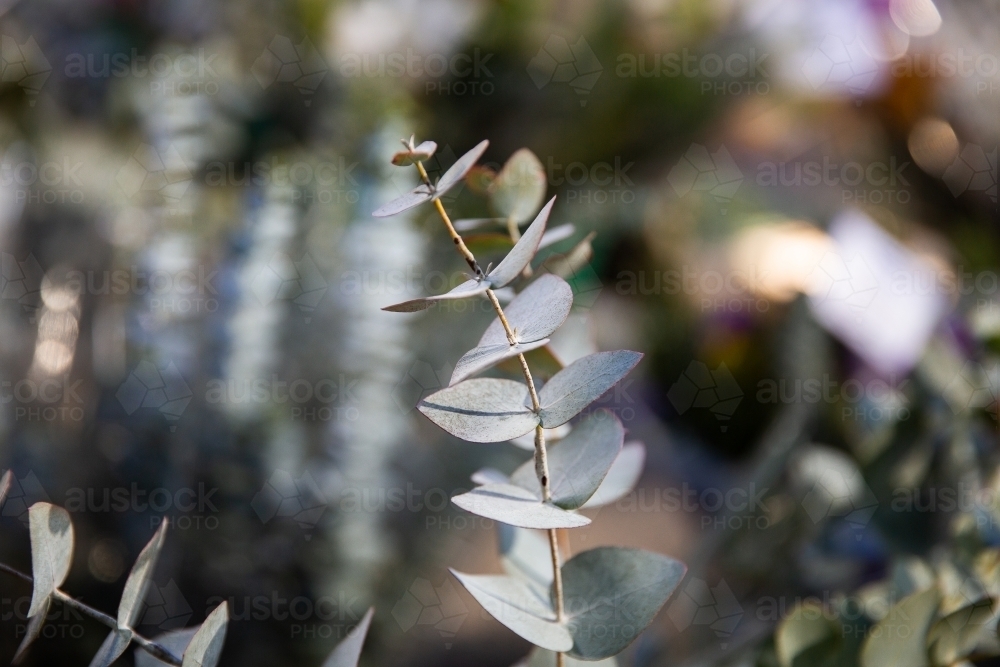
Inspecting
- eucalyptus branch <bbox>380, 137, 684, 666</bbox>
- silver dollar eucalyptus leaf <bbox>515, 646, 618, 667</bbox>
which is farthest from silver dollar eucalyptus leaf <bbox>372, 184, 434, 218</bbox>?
silver dollar eucalyptus leaf <bbox>515, 646, 618, 667</bbox>

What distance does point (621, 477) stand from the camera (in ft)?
0.62

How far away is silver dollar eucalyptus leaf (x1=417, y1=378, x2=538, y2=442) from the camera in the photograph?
128 mm

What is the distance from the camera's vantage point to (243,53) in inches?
36.5

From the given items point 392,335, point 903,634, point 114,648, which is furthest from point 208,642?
point 392,335

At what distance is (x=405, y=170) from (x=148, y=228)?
0.54 feet

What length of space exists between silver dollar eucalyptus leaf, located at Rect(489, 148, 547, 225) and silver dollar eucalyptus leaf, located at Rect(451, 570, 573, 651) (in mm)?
78

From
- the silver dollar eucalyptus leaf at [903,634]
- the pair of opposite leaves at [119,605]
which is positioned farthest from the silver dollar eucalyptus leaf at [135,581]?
the silver dollar eucalyptus leaf at [903,634]

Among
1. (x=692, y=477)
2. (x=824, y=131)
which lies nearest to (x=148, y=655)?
(x=692, y=477)

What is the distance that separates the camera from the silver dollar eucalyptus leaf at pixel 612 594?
0.47ft

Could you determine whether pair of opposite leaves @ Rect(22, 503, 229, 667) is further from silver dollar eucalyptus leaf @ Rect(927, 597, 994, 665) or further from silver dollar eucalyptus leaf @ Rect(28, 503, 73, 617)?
silver dollar eucalyptus leaf @ Rect(927, 597, 994, 665)

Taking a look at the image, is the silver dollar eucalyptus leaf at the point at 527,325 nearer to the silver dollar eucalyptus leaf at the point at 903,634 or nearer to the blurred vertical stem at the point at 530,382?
the blurred vertical stem at the point at 530,382

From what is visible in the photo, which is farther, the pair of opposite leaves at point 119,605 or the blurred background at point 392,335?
the blurred background at point 392,335

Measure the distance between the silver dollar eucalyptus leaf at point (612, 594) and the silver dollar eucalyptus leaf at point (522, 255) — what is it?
6 cm

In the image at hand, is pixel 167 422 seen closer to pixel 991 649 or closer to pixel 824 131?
pixel 991 649
